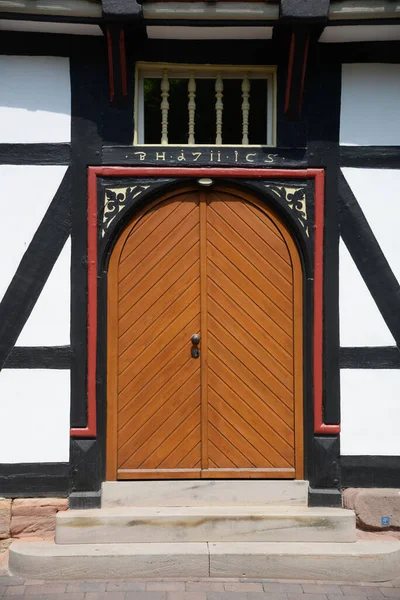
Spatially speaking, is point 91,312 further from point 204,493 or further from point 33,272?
point 204,493

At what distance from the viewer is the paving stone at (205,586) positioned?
4.52 metres

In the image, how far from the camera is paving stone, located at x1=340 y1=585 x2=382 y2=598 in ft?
14.9

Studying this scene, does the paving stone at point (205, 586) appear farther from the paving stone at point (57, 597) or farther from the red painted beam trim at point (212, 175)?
the red painted beam trim at point (212, 175)

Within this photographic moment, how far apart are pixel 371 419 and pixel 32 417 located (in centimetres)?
255

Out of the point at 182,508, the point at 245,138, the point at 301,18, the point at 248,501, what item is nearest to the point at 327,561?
the point at 248,501

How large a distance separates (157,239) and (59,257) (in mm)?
757

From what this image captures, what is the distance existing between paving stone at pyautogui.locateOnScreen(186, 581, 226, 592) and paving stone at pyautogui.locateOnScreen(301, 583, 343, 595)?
0.55 m

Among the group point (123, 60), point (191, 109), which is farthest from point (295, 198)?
point (123, 60)

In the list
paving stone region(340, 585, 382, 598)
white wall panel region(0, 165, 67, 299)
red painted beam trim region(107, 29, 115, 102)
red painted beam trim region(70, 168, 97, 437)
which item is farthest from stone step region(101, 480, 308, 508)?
red painted beam trim region(107, 29, 115, 102)

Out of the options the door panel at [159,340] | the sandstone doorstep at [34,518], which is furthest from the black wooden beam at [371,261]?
the sandstone doorstep at [34,518]

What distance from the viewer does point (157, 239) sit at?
211 inches

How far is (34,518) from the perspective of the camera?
5129 millimetres

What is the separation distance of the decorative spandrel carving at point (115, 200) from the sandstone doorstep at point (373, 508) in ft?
8.97

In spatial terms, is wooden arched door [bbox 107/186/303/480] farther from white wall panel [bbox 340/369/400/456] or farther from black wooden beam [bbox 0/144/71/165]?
black wooden beam [bbox 0/144/71/165]
